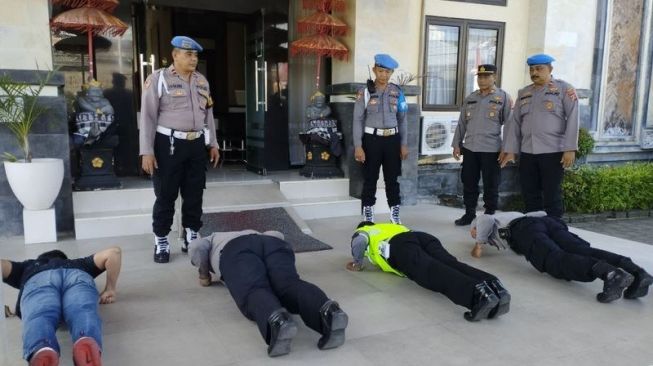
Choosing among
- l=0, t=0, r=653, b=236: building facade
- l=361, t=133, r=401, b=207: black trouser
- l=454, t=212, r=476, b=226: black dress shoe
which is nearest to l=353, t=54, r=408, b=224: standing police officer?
l=361, t=133, r=401, b=207: black trouser

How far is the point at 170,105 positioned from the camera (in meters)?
3.95

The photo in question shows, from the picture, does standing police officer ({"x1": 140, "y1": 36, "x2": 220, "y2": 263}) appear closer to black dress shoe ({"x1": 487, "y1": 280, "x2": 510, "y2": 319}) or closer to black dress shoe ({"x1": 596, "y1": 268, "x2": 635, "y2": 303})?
black dress shoe ({"x1": 487, "y1": 280, "x2": 510, "y2": 319})

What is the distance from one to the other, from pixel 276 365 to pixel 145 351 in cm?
68

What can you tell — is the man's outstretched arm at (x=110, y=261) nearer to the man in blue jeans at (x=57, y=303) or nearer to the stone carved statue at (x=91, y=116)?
the man in blue jeans at (x=57, y=303)

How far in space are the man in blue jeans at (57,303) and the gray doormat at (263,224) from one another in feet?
5.88

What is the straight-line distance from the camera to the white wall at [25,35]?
14.5ft

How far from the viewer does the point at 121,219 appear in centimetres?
479

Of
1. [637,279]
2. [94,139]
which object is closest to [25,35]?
[94,139]

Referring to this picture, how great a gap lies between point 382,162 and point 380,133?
11.9 inches

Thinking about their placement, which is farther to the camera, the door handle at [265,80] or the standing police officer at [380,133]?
the door handle at [265,80]

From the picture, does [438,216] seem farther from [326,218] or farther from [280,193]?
[280,193]

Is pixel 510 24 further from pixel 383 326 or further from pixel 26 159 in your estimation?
pixel 26 159

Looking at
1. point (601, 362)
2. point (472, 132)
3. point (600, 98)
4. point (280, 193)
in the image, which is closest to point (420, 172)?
point (472, 132)

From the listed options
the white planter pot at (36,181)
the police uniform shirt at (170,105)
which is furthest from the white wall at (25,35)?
the police uniform shirt at (170,105)
